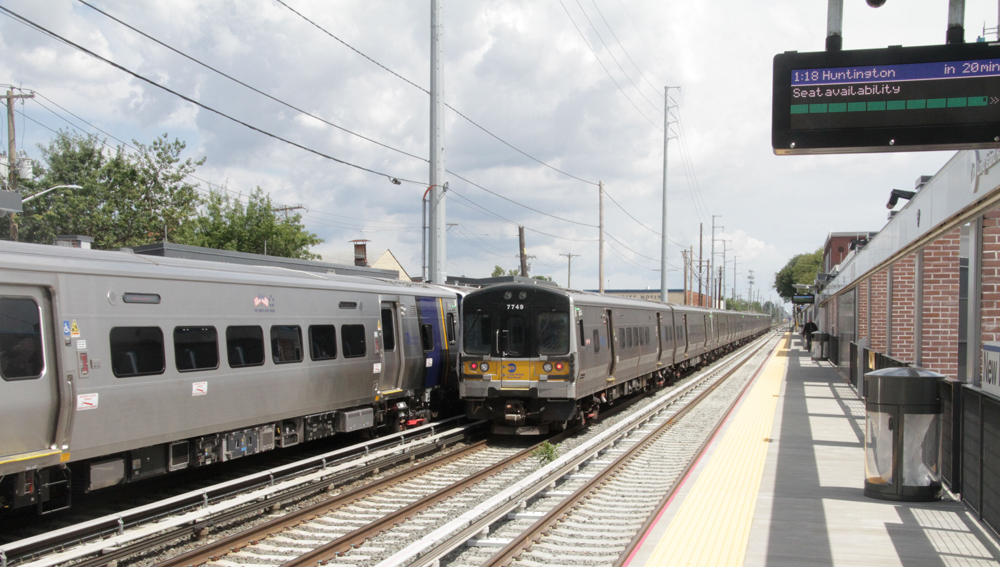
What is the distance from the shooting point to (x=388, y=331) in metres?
13.3

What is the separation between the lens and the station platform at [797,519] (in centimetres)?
633

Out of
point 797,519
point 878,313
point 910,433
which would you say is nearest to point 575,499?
point 797,519

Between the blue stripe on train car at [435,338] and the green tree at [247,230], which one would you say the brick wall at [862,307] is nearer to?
the blue stripe on train car at [435,338]

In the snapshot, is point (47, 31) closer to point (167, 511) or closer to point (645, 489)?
point (167, 511)

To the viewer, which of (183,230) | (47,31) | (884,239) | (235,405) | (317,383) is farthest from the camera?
(183,230)

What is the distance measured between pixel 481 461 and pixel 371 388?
7.37ft

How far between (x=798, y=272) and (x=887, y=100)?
429 feet

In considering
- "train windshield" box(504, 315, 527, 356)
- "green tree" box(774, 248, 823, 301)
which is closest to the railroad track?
"train windshield" box(504, 315, 527, 356)

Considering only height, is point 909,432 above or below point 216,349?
below

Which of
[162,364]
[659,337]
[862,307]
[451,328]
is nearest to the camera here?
[162,364]

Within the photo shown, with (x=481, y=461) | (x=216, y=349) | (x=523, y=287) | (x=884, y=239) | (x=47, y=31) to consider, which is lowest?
(x=481, y=461)

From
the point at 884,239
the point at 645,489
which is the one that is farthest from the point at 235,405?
the point at 884,239

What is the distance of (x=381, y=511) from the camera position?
8.88 metres

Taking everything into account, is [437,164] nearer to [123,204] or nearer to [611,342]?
[611,342]
